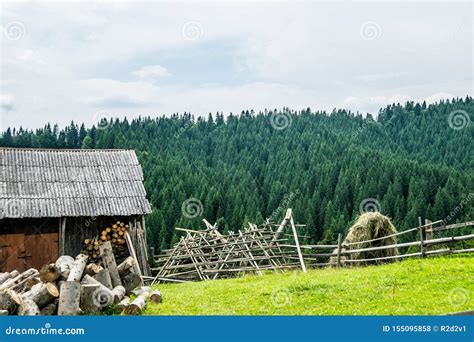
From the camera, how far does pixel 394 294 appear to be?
456 inches

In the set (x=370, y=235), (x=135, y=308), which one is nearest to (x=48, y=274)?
(x=135, y=308)

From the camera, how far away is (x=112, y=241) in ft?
64.4

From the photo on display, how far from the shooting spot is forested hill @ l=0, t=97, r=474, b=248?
63.2 metres

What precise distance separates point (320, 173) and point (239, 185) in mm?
12629

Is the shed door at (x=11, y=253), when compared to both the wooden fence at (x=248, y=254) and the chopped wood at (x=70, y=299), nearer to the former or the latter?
the wooden fence at (x=248, y=254)

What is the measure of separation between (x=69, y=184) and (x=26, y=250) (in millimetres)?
2609

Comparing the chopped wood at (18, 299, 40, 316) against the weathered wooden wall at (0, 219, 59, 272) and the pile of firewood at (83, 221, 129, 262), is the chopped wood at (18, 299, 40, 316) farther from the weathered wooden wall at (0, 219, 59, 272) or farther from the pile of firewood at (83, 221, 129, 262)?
the pile of firewood at (83, 221, 129, 262)

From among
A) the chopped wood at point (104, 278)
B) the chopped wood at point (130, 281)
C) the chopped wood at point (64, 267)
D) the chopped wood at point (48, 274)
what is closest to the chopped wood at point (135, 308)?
the chopped wood at point (104, 278)

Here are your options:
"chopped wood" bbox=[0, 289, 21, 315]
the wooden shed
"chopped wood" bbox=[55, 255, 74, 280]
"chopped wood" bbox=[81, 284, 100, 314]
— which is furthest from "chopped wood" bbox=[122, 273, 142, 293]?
the wooden shed

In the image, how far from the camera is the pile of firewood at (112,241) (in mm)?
19188

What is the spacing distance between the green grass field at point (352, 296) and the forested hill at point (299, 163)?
2635 centimetres

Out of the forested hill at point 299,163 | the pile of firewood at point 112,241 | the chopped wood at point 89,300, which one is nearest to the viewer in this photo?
the chopped wood at point 89,300

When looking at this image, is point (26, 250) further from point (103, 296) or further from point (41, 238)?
point (103, 296)
